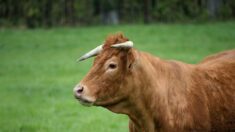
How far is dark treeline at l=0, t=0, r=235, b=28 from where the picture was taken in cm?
3534

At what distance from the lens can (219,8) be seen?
3684cm

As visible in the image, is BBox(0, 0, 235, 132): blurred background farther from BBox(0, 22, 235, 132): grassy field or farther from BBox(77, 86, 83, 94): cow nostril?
BBox(77, 86, 83, 94): cow nostril

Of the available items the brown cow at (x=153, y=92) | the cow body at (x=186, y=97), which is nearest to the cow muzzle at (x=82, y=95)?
the brown cow at (x=153, y=92)

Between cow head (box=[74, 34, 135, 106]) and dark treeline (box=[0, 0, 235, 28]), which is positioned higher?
cow head (box=[74, 34, 135, 106])

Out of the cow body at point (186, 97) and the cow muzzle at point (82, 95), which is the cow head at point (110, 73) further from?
the cow body at point (186, 97)

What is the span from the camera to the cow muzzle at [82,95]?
6598 millimetres

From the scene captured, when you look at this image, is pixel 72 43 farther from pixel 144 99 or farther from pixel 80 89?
pixel 80 89

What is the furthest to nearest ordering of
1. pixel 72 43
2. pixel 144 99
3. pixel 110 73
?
pixel 72 43
pixel 144 99
pixel 110 73

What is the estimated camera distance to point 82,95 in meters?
6.61

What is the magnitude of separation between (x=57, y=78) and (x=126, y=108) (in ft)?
32.9

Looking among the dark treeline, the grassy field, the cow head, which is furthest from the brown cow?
the dark treeline

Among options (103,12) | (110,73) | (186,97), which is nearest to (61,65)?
(186,97)

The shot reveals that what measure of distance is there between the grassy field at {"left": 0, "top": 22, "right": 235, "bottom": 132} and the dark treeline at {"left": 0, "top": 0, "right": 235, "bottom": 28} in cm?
465

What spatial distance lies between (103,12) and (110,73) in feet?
98.3
